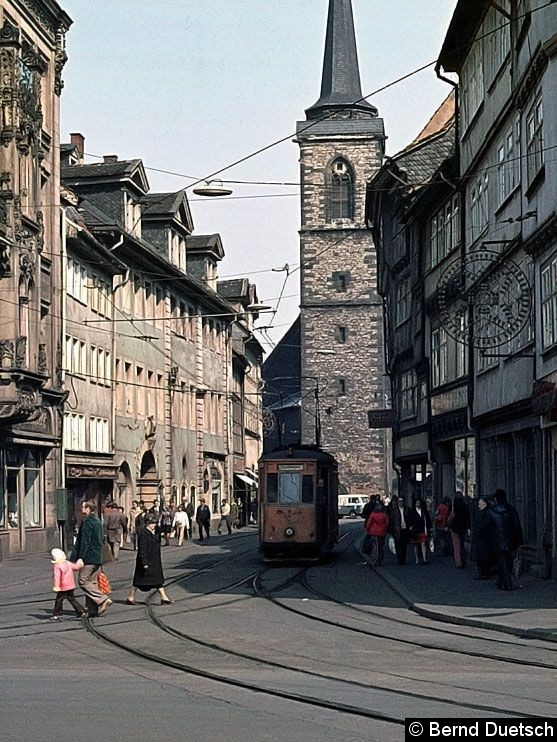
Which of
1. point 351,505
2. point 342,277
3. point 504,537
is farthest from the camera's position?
point 342,277

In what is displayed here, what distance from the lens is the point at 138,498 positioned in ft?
194

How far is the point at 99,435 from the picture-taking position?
52938mm

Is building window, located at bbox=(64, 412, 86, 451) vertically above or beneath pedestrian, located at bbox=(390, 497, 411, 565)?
above

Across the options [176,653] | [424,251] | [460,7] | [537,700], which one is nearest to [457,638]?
[176,653]

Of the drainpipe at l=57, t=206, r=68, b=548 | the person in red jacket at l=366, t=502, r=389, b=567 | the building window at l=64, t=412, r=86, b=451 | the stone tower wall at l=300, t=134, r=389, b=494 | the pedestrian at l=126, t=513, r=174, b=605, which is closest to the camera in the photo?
the pedestrian at l=126, t=513, r=174, b=605

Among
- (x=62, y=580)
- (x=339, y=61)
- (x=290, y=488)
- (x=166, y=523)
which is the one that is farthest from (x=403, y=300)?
(x=339, y=61)

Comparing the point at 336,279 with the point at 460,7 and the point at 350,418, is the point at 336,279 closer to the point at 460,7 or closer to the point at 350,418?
the point at 350,418

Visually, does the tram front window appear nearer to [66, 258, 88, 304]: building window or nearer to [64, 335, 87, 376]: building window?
[64, 335, 87, 376]: building window

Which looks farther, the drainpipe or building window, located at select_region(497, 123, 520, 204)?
the drainpipe

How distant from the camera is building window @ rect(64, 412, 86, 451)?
48.0 metres

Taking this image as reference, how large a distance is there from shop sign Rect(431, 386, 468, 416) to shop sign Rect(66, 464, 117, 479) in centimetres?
1259

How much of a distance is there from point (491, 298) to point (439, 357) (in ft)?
41.6

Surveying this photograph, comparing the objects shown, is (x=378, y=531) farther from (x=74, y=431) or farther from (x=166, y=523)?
(x=166, y=523)

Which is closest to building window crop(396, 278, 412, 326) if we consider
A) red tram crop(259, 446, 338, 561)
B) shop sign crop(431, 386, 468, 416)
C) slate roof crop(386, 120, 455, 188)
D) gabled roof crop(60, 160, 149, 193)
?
slate roof crop(386, 120, 455, 188)
